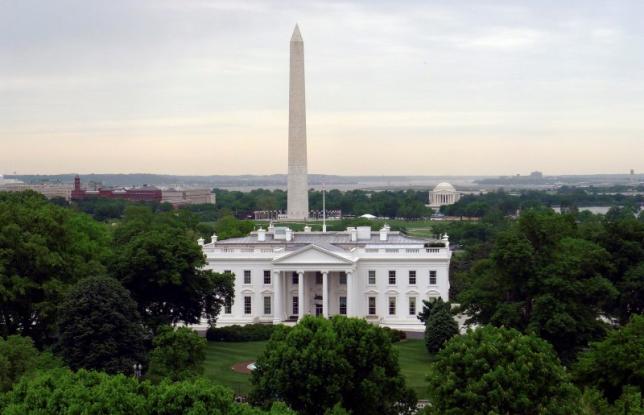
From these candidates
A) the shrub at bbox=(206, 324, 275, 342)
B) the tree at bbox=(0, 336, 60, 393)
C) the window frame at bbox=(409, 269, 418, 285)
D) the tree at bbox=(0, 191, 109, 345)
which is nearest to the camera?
the tree at bbox=(0, 336, 60, 393)

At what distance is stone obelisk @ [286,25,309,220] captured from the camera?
14488 cm

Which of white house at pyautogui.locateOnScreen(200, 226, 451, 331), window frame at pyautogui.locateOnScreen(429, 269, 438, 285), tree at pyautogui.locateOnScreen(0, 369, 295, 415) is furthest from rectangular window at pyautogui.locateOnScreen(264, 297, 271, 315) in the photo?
tree at pyautogui.locateOnScreen(0, 369, 295, 415)

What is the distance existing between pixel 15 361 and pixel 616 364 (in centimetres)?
2426

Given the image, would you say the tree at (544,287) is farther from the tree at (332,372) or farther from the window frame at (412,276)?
the window frame at (412,276)

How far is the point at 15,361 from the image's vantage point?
155 feet

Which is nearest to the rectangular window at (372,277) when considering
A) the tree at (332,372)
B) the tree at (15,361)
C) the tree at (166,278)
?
the tree at (166,278)

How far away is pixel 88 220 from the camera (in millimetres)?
86188

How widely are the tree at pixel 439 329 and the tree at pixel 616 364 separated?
66.2ft

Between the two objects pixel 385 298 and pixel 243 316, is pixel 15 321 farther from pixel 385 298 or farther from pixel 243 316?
pixel 385 298

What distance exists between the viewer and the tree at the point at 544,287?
57.7 metres

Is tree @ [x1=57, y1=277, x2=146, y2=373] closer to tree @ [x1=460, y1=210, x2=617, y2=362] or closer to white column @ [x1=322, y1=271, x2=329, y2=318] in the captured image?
tree @ [x1=460, y1=210, x2=617, y2=362]

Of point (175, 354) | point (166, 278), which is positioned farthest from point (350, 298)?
point (175, 354)

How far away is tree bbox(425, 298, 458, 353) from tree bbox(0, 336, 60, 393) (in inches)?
986

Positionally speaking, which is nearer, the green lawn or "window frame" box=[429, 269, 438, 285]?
the green lawn
